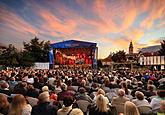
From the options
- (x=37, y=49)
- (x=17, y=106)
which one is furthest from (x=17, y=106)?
(x=37, y=49)

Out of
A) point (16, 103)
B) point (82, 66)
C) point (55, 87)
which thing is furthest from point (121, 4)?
point (16, 103)

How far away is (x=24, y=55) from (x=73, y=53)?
1308 centimetres

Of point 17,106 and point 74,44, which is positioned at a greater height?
point 74,44

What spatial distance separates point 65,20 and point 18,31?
783cm

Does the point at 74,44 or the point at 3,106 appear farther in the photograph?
the point at 74,44

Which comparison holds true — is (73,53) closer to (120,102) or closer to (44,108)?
(120,102)

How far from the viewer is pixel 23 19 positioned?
1844 inches

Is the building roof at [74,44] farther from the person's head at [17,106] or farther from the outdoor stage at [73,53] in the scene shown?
the person's head at [17,106]

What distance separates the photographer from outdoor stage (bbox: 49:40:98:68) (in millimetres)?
41750

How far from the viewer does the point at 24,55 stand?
5259 cm

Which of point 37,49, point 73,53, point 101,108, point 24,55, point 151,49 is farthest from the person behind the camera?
point 37,49

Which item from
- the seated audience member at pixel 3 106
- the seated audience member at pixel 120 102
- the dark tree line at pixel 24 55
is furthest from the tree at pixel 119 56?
the seated audience member at pixel 3 106

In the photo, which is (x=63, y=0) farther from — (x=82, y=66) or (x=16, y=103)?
(x=16, y=103)

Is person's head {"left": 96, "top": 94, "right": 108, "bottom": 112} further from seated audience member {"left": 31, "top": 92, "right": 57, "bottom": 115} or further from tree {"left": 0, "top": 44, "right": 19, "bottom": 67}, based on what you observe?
tree {"left": 0, "top": 44, "right": 19, "bottom": 67}
